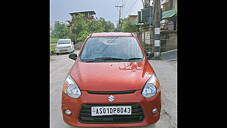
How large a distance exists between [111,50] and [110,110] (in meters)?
1.48

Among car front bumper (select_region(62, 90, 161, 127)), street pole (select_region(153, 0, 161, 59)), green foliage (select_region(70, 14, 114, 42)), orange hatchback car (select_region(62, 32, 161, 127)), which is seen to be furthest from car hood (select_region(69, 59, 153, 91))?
green foliage (select_region(70, 14, 114, 42))

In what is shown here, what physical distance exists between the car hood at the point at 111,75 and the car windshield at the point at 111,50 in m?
0.23

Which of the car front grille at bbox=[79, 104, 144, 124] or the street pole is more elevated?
the street pole

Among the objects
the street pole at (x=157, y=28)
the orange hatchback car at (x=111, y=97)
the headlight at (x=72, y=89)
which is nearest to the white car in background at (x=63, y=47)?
→ the street pole at (x=157, y=28)

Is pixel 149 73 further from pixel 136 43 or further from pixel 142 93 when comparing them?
pixel 136 43

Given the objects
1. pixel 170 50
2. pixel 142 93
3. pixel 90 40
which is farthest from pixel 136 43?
pixel 170 50

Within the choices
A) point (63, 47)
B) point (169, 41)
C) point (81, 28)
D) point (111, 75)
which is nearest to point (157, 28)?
point (169, 41)

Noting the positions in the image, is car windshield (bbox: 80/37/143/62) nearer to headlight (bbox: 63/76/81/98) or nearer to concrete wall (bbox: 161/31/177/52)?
headlight (bbox: 63/76/81/98)

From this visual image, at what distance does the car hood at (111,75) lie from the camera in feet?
9.43

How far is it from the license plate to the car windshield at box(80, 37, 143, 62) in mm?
1141

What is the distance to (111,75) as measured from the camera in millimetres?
3076

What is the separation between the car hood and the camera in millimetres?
2875

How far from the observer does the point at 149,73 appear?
322cm

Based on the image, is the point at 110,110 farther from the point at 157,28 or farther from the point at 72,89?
the point at 157,28
